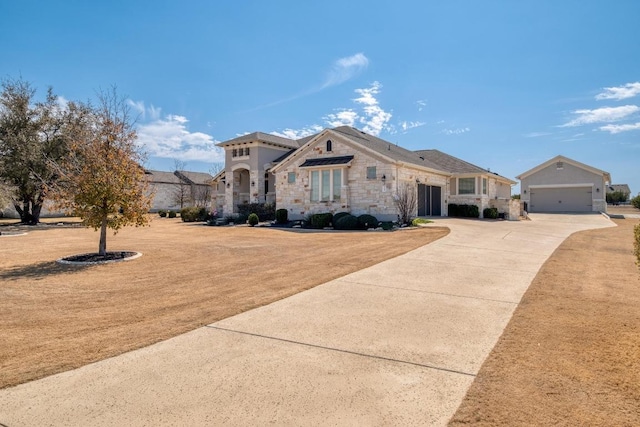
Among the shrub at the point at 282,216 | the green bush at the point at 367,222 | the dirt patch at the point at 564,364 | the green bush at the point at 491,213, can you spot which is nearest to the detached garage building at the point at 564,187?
the green bush at the point at 491,213

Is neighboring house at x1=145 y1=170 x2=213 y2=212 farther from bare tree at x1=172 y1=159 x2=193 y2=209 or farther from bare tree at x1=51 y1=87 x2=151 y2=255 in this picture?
bare tree at x1=51 y1=87 x2=151 y2=255

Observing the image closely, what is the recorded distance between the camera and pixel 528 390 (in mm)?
3260

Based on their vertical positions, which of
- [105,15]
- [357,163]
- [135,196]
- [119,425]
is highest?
[105,15]

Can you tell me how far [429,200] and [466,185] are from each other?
3.26 meters

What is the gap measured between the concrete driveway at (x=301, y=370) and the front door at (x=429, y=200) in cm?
1960

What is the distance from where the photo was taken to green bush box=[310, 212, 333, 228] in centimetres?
2209

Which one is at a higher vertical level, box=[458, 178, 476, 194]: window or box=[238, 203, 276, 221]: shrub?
box=[458, 178, 476, 194]: window

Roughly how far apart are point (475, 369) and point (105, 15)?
16.3m

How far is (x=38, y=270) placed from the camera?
9.37 metres

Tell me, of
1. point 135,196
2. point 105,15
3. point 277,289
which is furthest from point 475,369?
point 105,15

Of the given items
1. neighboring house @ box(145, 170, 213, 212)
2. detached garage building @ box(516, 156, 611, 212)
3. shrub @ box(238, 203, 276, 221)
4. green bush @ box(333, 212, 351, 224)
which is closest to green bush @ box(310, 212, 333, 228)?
green bush @ box(333, 212, 351, 224)

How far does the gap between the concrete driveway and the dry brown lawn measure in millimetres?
492

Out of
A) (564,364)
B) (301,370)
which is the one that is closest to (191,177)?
(301,370)

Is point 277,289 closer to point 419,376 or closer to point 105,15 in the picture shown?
point 419,376
